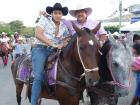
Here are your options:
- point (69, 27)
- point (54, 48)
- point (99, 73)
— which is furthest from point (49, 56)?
point (99, 73)

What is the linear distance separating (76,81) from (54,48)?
0.79m

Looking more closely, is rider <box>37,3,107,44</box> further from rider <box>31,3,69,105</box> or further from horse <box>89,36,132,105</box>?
horse <box>89,36,132,105</box>

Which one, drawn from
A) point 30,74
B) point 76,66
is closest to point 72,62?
point 76,66

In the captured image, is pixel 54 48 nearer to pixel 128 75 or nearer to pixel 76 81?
pixel 76 81

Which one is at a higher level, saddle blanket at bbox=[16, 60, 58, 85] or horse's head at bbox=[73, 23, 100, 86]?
horse's head at bbox=[73, 23, 100, 86]

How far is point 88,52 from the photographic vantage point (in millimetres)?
5812

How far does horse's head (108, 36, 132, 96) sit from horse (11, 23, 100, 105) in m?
0.33

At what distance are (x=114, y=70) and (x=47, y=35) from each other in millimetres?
1492

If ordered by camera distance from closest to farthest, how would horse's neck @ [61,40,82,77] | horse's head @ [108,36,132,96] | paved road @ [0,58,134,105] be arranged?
horse's head @ [108,36,132,96], horse's neck @ [61,40,82,77], paved road @ [0,58,134,105]

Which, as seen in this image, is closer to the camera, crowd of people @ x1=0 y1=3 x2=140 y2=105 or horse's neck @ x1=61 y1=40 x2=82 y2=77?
horse's neck @ x1=61 y1=40 x2=82 y2=77

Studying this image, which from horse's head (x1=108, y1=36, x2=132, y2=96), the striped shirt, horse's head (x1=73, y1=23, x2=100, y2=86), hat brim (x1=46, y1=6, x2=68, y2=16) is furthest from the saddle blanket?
horse's head (x1=108, y1=36, x2=132, y2=96)

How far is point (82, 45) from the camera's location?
5.95 m

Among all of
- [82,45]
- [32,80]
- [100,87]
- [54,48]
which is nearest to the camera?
[82,45]

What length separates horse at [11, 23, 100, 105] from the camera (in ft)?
19.0
